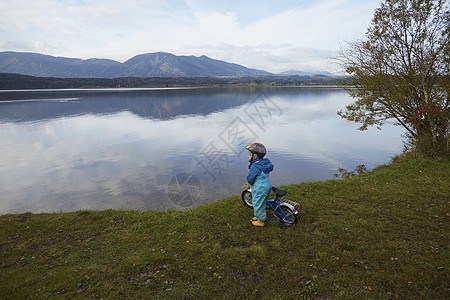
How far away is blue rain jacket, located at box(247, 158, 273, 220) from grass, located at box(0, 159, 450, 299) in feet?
2.99

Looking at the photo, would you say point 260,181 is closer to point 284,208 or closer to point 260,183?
point 260,183

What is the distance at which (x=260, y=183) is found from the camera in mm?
8359

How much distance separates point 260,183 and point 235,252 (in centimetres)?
254

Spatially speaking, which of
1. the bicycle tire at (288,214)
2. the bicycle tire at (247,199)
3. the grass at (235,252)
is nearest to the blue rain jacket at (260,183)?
the bicycle tire at (288,214)

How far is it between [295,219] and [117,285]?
602cm

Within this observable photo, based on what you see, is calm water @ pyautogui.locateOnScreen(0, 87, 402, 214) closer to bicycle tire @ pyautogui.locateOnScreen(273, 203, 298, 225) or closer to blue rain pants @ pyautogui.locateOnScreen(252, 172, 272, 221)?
blue rain pants @ pyautogui.locateOnScreen(252, 172, 272, 221)

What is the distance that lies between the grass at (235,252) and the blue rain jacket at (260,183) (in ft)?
2.99

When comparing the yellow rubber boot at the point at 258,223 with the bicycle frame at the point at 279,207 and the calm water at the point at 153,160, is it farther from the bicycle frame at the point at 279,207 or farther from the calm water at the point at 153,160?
the calm water at the point at 153,160

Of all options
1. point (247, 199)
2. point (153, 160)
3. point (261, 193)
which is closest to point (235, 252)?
point (261, 193)

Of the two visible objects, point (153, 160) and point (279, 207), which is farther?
point (153, 160)

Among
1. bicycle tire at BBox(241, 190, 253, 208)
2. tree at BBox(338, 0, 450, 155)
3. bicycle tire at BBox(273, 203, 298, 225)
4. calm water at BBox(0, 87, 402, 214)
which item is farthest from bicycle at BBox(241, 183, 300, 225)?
tree at BBox(338, 0, 450, 155)

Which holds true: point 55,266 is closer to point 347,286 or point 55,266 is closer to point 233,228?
point 233,228

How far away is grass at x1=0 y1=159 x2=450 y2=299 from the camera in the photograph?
5.58 meters

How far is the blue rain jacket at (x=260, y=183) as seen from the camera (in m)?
8.30
